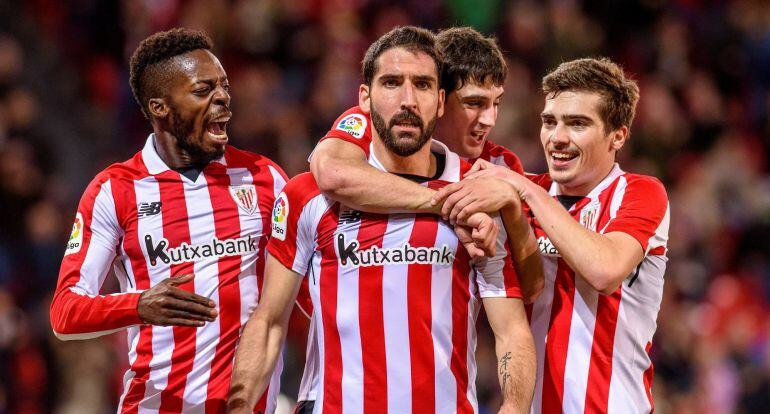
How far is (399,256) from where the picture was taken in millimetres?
4047

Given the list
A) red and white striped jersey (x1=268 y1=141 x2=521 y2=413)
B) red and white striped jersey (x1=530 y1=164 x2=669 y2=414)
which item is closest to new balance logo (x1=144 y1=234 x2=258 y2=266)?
red and white striped jersey (x1=268 y1=141 x2=521 y2=413)

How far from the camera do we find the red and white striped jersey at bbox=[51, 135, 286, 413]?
14.6 ft

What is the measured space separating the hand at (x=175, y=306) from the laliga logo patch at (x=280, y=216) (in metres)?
0.40

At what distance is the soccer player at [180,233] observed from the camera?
14.6 feet

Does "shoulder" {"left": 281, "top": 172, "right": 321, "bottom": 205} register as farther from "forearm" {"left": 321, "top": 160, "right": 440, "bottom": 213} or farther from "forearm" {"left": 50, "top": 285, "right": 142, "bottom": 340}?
"forearm" {"left": 50, "top": 285, "right": 142, "bottom": 340}

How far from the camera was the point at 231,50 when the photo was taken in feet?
34.6

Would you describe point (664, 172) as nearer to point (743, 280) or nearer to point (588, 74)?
point (743, 280)

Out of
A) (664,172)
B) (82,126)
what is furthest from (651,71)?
(82,126)

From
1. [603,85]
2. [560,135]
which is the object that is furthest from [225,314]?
[603,85]

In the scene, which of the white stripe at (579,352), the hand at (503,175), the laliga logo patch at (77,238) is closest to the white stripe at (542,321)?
the white stripe at (579,352)

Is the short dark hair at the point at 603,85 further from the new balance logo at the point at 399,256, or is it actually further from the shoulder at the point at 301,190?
the shoulder at the point at 301,190

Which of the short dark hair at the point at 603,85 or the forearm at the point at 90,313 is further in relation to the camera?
the short dark hair at the point at 603,85

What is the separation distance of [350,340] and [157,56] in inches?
60.9

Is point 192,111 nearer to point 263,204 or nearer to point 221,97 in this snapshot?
point 221,97
